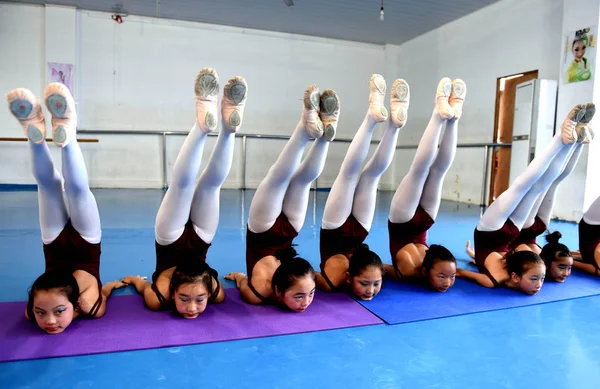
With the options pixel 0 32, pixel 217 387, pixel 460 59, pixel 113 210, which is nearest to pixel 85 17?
pixel 0 32

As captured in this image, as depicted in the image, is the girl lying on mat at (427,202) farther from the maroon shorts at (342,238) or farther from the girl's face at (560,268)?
the girl's face at (560,268)

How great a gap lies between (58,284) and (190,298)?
52cm

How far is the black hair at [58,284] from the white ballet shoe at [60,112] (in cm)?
53

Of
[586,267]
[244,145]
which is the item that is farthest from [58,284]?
[244,145]

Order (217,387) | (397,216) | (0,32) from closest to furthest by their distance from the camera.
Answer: (217,387) → (397,216) → (0,32)

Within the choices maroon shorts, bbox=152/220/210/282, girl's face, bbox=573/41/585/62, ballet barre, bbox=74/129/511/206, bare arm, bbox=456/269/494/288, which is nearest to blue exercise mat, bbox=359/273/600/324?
bare arm, bbox=456/269/494/288

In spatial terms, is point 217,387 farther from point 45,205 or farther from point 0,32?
point 0,32

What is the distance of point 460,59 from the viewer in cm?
700

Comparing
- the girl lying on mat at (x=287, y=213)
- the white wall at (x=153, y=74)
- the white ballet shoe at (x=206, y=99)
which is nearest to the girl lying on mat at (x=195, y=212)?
the white ballet shoe at (x=206, y=99)

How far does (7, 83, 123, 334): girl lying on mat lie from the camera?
1.67 m

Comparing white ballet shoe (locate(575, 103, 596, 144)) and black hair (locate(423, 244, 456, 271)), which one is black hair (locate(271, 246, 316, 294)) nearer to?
black hair (locate(423, 244, 456, 271))

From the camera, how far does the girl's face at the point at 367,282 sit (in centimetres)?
216

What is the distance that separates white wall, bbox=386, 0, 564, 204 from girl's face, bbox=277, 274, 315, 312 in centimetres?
492

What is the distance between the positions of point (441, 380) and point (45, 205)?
1.77 metres
